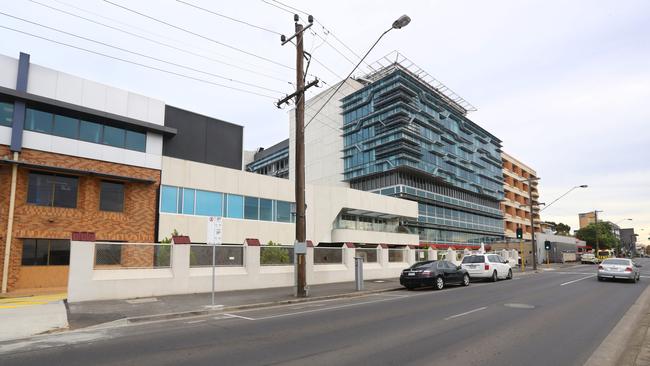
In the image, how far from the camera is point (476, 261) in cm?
2528

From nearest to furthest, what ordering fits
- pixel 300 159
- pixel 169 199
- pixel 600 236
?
pixel 300 159, pixel 169 199, pixel 600 236

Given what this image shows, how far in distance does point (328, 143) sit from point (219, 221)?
2157 inches

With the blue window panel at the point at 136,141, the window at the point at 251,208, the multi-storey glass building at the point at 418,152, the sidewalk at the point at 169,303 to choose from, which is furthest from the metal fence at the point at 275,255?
the multi-storey glass building at the point at 418,152

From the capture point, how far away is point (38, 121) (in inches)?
823

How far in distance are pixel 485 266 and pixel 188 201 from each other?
18.7 meters

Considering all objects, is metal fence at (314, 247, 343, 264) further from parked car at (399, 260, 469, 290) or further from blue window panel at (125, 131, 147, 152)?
blue window panel at (125, 131, 147, 152)

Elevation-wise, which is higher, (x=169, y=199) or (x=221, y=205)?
(x=169, y=199)

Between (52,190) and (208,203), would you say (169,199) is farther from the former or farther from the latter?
(52,190)

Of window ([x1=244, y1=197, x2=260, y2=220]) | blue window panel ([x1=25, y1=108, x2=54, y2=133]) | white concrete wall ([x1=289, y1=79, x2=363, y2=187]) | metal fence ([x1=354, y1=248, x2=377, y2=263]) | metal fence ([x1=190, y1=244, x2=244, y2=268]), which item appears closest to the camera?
metal fence ([x1=190, y1=244, x2=244, y2=268])

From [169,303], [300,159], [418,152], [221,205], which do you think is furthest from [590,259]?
[169,303]

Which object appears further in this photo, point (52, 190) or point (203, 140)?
point (203, 140)

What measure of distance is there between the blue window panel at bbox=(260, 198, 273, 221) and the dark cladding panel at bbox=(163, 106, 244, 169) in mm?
3547

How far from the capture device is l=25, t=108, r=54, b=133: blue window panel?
67.5 feet

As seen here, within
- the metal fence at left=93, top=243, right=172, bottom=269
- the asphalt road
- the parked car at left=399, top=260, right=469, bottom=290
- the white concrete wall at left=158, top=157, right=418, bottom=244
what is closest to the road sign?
the asphalt road
